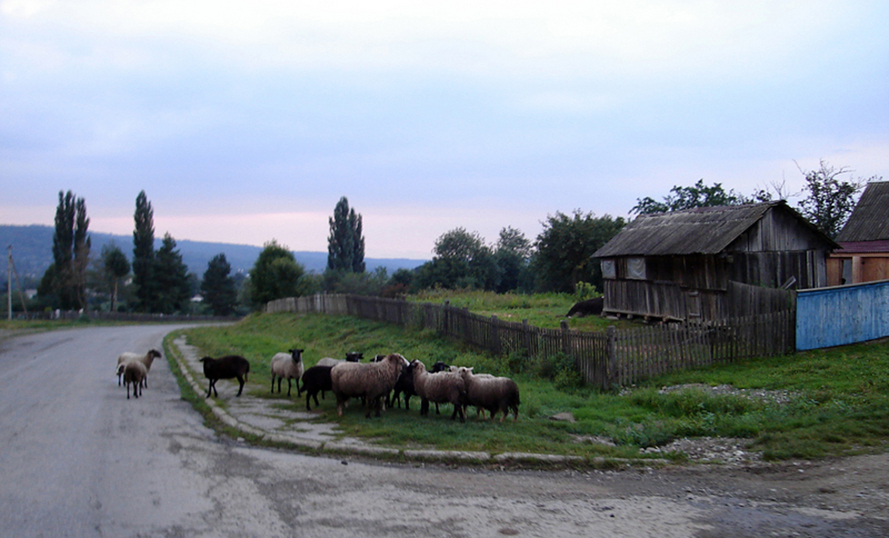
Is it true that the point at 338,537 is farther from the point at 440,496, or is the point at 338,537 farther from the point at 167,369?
the point at 167,369

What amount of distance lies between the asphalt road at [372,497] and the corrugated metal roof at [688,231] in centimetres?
1355

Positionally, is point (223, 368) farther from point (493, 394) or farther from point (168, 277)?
point (168, 277)

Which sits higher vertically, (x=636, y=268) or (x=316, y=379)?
(x=636, y=268)

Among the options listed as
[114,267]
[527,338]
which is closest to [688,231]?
[527,338]

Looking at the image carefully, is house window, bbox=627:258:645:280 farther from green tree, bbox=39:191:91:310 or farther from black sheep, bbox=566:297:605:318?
green tree, bbox=39:191:91:310

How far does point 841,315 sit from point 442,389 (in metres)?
11.8

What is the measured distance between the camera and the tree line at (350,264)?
4675cm

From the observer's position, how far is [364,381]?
1083 centimetres

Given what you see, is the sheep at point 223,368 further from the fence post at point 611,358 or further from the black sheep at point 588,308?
the black sheep at point 588,308

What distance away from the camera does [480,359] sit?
1703cm

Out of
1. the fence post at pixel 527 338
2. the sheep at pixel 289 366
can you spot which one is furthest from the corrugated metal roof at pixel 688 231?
the sheep at pixel 289 366

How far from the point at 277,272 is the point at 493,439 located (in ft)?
164

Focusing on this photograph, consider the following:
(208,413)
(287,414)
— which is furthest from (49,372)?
(287,414)

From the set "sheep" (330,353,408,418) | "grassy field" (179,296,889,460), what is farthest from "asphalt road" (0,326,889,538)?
"sheep" (330,353,408,418)
